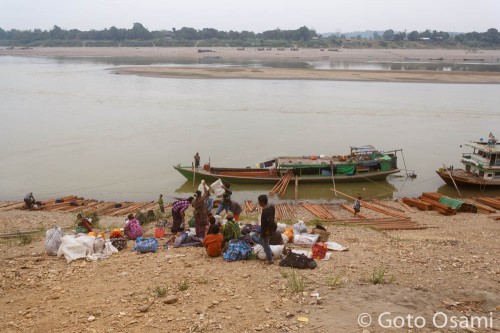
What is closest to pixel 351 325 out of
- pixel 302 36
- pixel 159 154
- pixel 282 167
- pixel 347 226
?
pixel 347 226

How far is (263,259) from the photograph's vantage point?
9.95 meters

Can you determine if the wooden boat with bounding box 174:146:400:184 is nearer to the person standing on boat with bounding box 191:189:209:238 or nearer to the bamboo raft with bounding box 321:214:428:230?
the bamboo raft with bounding box 321:214:428:230

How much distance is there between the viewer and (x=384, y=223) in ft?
54.8

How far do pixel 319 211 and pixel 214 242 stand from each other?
385 inches

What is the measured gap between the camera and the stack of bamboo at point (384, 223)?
1625 cm

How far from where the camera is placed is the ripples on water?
82.3 feet

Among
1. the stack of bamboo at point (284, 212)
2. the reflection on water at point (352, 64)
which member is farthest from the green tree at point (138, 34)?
the stack of bamboo at point (284, 212)

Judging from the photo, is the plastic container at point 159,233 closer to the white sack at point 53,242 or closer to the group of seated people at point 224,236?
the group of seated people at point 224,236

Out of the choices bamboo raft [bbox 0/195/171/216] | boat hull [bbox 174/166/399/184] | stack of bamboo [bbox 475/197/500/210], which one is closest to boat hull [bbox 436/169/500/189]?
stack of bamboo [bbox 475/197/500/210]

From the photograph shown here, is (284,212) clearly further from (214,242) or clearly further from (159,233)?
(214,242)

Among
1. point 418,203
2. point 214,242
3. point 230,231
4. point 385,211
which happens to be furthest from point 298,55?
point 214,242

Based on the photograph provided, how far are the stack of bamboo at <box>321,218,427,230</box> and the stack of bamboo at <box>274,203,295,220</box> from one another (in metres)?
1.66

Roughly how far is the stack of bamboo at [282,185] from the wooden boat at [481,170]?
8.19 metres

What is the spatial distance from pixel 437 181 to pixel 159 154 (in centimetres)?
1740
